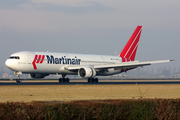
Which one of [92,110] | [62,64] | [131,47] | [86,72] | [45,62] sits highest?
[131,47]

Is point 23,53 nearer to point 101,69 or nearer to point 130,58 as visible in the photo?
point 101,69

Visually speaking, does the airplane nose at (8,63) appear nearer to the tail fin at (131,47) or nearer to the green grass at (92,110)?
the tail fin at (131,47)

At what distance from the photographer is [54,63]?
44.3 metres

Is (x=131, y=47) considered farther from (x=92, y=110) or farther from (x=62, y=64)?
(x=92, y=110)

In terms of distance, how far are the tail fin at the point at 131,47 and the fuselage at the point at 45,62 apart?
8.45 meters

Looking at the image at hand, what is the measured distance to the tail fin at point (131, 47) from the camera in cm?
5694

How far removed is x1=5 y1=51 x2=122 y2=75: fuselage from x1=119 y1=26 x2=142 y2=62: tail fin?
8.45 meters

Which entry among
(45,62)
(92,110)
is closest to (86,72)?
(45,62)

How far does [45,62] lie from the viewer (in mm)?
43281

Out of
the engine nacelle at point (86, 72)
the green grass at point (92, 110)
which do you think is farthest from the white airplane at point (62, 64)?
the green grass at point (92, 110)

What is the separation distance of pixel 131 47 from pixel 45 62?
65.9 ft

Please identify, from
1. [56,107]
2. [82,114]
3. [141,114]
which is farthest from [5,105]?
[141,114]

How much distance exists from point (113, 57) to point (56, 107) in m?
41.5

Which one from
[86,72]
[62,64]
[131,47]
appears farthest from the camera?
[131,47]
